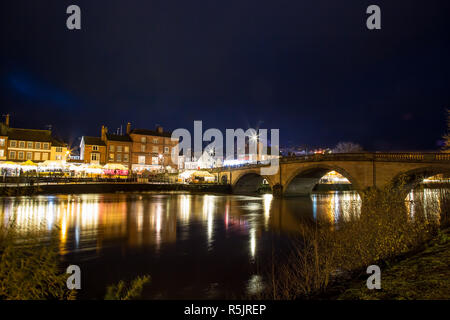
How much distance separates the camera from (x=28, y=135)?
74125mm

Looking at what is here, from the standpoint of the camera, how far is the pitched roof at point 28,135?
71.8 meters

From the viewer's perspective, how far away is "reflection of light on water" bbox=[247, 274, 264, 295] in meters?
10.5

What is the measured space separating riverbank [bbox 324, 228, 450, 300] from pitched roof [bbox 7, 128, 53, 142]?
82.3m

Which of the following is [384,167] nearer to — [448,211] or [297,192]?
[448,211]

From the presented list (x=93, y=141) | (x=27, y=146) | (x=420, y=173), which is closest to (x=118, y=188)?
(x=27, y=146)

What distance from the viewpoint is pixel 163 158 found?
9256 centimetres

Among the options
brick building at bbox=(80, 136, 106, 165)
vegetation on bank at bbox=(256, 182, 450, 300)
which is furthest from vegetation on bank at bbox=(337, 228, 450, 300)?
brick building at bbox=(80, 136, 106, 165)

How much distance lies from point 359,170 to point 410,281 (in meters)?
32.6

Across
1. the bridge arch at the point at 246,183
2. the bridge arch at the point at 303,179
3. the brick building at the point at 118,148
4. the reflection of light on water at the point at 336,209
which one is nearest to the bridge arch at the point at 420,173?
the reflection of light on water at the point at 336,209

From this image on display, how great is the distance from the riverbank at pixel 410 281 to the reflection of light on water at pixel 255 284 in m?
3.20

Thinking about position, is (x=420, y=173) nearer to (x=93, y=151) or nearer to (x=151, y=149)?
(x=151, y=149)

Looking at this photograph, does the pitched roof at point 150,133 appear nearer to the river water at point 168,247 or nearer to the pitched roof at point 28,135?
the pitched roof at point 28,135
